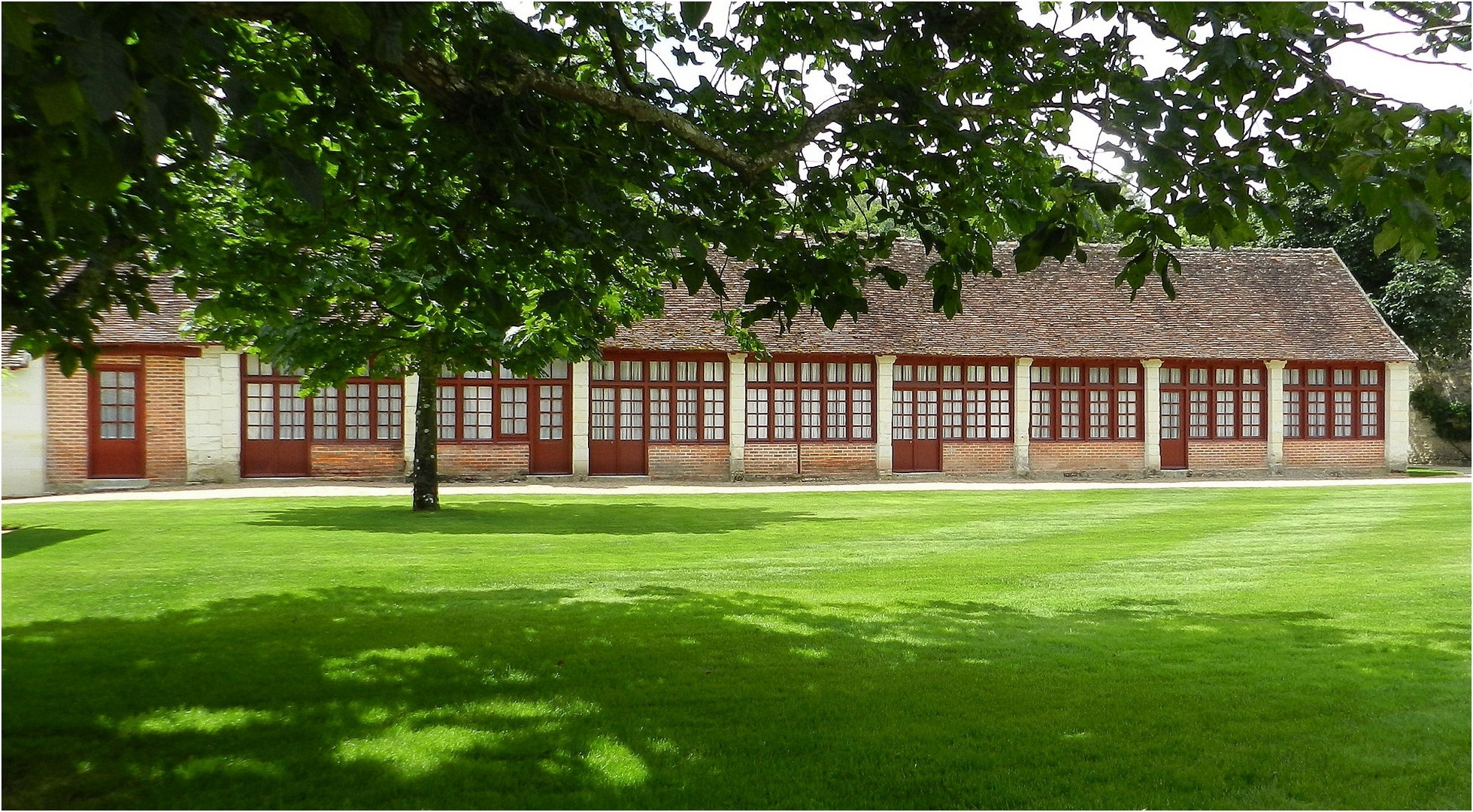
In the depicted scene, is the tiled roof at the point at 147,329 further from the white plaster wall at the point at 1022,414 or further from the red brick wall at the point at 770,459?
the white plaster wall at the point at 1022,414

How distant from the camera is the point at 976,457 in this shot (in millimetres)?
27938

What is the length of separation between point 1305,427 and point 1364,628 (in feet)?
80.9

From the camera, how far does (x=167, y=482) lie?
75.7 ft

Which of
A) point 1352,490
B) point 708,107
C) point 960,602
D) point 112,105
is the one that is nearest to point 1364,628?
point 960,602

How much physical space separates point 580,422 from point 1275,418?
735 inches

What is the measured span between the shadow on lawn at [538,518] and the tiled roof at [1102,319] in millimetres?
8025

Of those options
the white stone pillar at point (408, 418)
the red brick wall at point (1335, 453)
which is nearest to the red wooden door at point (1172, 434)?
the red brick wall at point (1335, 453)

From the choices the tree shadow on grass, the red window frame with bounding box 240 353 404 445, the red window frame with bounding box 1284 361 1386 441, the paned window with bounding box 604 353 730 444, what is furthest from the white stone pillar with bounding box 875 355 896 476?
the tree shadow on grass

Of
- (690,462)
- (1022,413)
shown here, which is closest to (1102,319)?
(1022,413)

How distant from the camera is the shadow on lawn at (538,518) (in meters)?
14.6

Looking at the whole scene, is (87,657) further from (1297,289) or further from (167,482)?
(1297,289)

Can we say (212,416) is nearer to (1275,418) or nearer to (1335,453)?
(1275,418)

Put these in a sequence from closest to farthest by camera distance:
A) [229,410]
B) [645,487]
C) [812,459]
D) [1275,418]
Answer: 1. [229,410]
2. [645,487]
3. [812,459]
4. [1275,418]

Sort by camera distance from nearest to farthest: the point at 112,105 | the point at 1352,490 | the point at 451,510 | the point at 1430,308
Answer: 1. the point at 112,105
2. the point at 451,510
3. the point at 1352,490
4. the point at 1430,308
